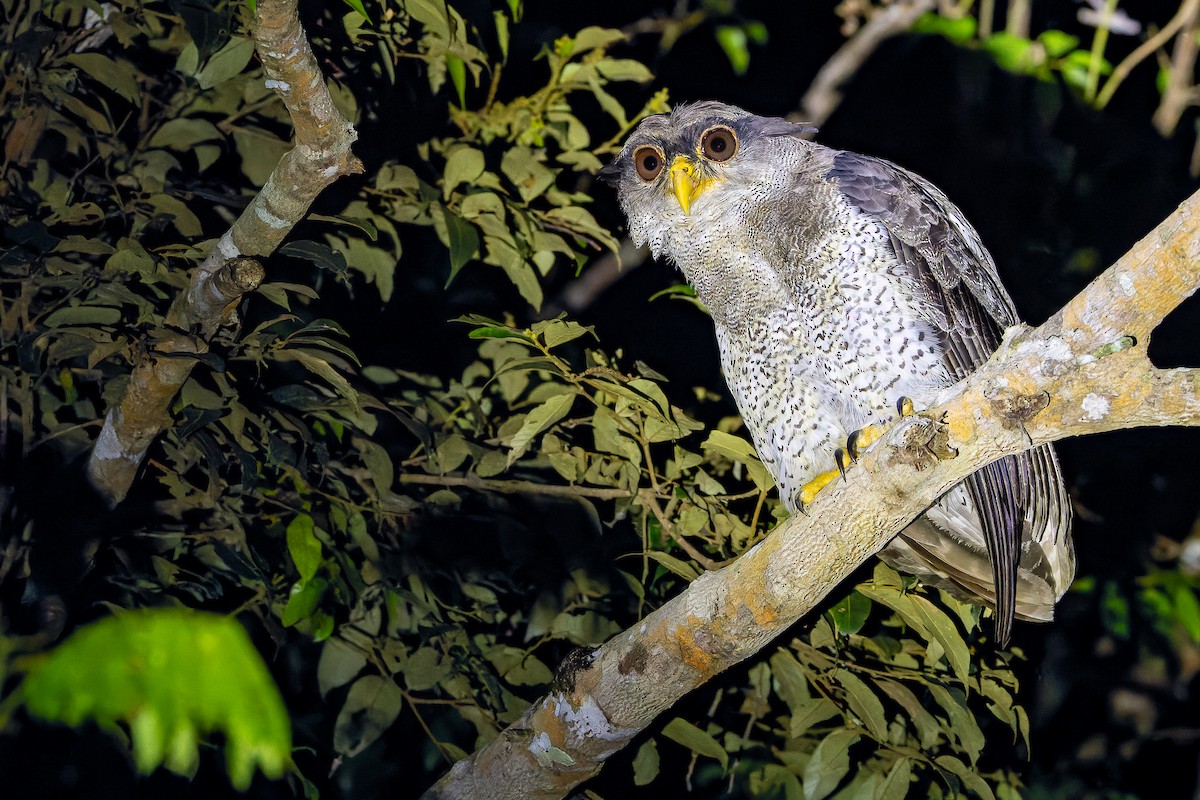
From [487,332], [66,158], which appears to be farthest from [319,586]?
[66,158]

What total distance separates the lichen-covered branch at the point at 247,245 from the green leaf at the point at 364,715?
66cm

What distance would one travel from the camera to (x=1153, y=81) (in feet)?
14.8

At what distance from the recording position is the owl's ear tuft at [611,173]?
2.96m

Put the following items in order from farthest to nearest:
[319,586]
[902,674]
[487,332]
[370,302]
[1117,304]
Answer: [370,302]
[902,674]
[319,586]
[487,332]
[1117,304]

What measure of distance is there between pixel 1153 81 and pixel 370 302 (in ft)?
12.2

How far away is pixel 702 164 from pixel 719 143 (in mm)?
73

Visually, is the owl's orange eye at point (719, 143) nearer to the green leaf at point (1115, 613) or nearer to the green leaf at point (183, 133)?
the green leaf at point (183, 133)

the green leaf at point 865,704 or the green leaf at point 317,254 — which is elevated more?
the green leaf at point 317,254

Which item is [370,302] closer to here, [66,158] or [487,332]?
[66,158]

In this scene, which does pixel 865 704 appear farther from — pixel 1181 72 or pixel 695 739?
pixel 1181 72

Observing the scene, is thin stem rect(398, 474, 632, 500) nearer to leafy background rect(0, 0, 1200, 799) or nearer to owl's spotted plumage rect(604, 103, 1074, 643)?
leafy background rect(0, 0, 1200, 799)

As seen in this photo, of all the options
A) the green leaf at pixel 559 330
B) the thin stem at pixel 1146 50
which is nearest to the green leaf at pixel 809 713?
the green leaf at pixel 559 330

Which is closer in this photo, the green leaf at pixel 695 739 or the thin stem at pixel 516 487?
the green leaf at pixel 695 739

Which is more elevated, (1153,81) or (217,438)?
(1153,81)
